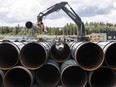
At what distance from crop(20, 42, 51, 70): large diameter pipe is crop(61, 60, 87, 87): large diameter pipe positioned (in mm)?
483

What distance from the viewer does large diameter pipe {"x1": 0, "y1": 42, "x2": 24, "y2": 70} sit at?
695 cm

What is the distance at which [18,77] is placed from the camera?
7.34 meters

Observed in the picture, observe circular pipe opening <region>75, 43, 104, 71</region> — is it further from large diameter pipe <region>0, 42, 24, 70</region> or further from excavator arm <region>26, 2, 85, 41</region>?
excavator arm <region>26, 2, 85, 41</region>

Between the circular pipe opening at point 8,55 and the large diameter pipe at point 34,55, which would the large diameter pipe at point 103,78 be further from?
the circular pipe opening at point 8,55

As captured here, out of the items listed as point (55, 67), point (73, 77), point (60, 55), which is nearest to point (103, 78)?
point (73, 77)

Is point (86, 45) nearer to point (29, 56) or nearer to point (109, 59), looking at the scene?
point (109, 59)

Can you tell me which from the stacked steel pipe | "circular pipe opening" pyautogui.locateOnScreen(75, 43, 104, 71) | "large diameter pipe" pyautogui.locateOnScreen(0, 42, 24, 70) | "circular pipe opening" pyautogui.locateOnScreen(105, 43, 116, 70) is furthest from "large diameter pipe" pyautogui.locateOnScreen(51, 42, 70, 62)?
"circular pipe opening" pyautogui.locateOnScreen(105, 43, 116, 70)

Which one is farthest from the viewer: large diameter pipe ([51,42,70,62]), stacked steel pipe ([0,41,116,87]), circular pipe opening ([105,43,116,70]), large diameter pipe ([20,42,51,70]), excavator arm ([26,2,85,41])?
excavator arm ([26,2,85,41])

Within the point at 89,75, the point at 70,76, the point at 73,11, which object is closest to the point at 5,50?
the point at 70,76

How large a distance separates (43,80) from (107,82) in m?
1.40

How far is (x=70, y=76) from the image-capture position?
7590 millimetres

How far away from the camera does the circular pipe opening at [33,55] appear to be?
22.6 feet

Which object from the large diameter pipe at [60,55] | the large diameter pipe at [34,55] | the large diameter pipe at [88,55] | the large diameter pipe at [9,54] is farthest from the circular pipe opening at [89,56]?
the large diameter pipe at [9,54]

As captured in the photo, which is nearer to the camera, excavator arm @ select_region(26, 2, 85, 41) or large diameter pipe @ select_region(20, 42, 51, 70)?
large diameter pipe @ select_region(20, 42, 51, 70)
